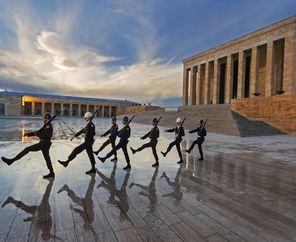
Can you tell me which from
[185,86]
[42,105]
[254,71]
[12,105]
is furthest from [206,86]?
[12,105]

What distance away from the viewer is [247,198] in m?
3.98

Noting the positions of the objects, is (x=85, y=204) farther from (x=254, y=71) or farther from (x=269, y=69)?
(x=254, y=71)

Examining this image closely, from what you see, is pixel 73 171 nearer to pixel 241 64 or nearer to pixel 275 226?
pixel 275 226

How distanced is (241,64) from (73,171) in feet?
103

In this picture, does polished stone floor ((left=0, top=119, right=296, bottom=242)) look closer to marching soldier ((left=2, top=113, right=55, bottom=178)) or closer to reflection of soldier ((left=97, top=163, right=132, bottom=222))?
reflection of soldier ((left=97, top=163, right=132, bottom=222))

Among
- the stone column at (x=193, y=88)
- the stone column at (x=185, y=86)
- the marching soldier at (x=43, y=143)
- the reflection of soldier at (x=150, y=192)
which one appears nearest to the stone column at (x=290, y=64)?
the stone column at (x=193, y=88)

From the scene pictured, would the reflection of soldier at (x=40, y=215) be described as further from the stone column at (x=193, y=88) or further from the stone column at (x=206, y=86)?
the stone column at (x=193, y=88)

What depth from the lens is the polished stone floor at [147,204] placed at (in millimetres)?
Answer: 2738

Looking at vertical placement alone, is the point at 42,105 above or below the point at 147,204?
above

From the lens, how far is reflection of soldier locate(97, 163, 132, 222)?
3.40 metres

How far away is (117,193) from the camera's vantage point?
4.12 metres

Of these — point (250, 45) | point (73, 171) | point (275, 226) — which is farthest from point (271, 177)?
point (250, 45)

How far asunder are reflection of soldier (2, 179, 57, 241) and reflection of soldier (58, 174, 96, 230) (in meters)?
0.40

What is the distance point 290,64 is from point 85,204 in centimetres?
2882
